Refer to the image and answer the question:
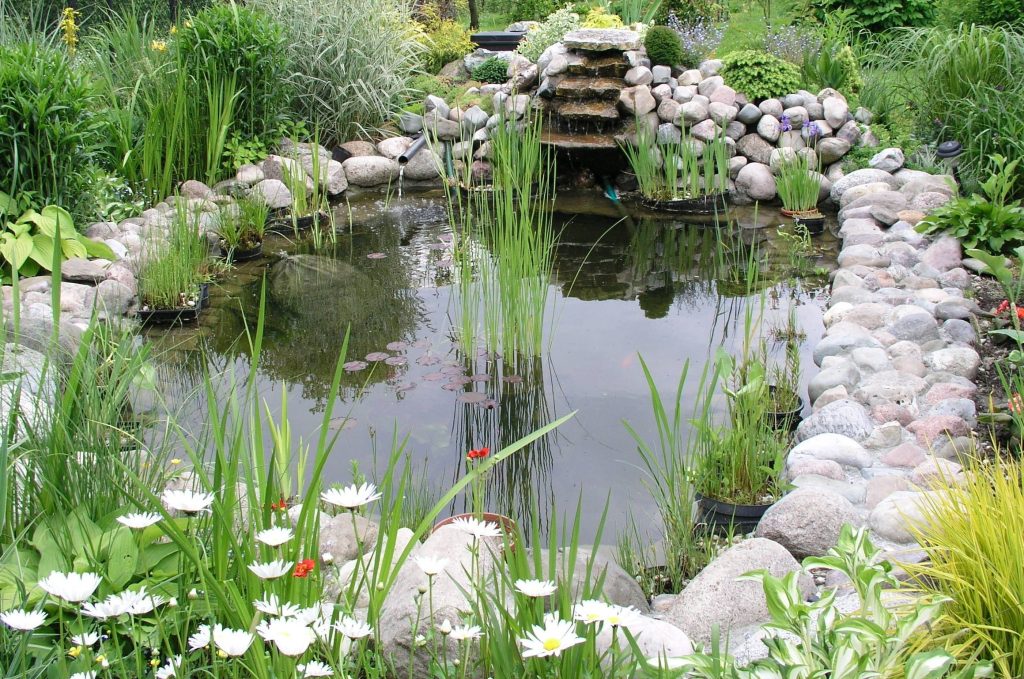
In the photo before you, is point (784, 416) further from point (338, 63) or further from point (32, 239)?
point (338, 63)

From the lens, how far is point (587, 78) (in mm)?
9148

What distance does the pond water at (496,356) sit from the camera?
3984 millimetres

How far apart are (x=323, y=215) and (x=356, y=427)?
Answer: 3672 millimetres

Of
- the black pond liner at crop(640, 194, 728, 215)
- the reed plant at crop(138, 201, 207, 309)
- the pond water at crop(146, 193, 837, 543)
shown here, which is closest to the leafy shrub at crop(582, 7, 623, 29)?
the black pond liner at crop(640, 194, 728, 215)

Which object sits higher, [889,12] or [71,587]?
[889,12]

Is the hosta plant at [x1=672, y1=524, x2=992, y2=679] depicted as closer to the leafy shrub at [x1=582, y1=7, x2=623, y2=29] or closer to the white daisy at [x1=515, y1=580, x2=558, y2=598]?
the white daisy at [x1=515, y1=580, x2=558, y2=598]

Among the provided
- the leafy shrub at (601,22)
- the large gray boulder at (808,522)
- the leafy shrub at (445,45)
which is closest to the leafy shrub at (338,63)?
the leafy shrub at (445,45)

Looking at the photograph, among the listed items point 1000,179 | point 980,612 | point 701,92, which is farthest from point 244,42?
point 980,612

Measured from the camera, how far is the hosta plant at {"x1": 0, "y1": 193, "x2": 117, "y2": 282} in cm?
520

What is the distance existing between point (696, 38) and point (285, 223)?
5.21 m

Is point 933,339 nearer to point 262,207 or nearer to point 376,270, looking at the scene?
point 376,270

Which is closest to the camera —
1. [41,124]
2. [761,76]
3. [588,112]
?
[41,124]

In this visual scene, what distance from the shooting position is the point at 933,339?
184 inches

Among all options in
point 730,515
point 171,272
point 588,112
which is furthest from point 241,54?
point 730,515
